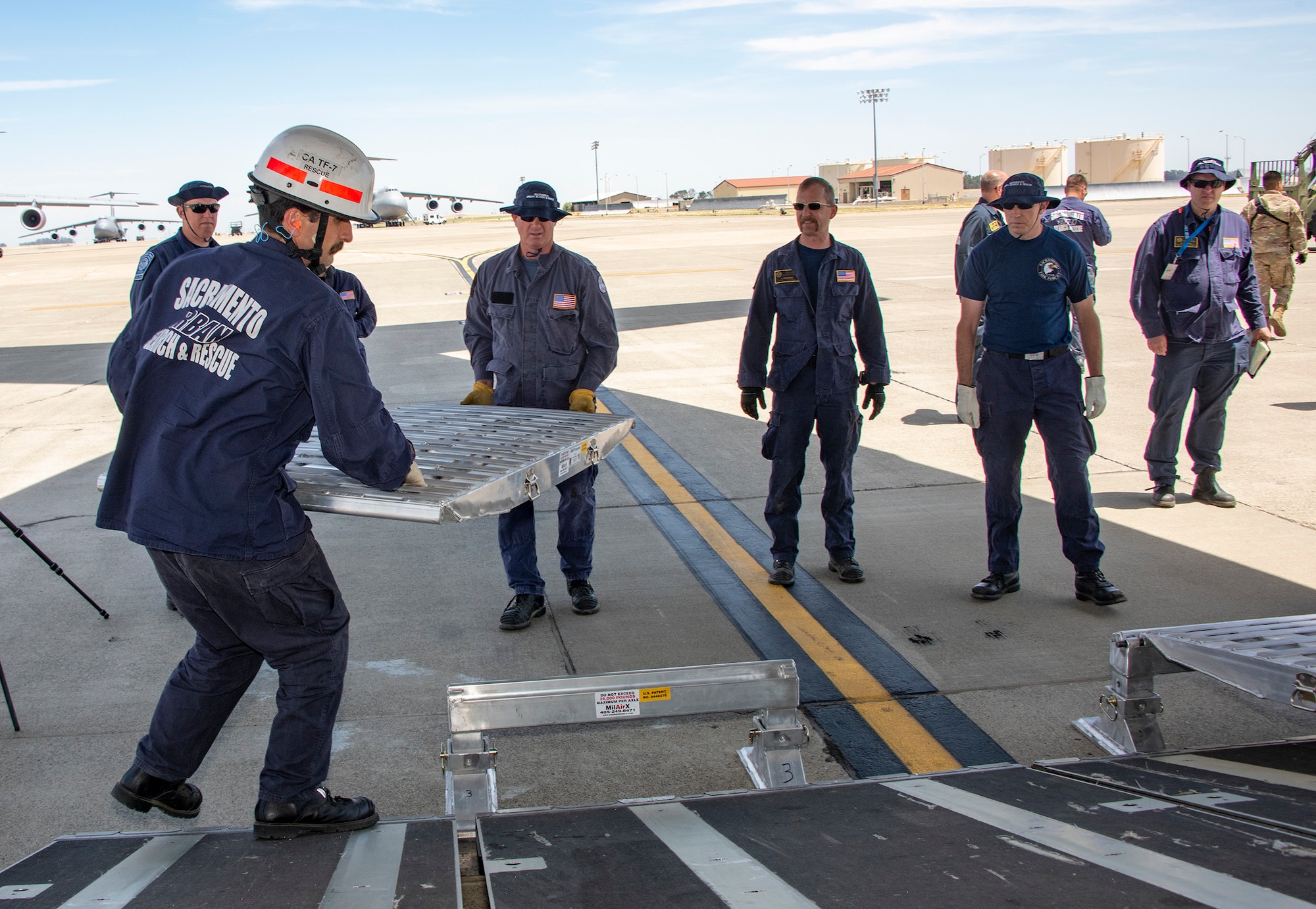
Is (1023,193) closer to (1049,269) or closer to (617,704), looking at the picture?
(1049,269)

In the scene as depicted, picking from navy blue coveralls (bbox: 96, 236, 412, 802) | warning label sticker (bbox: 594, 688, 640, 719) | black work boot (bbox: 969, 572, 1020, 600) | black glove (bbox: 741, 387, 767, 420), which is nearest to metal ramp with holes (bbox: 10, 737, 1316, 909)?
warning label sticker (bbox: 594, 688, 640, 719)

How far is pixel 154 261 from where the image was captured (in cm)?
507

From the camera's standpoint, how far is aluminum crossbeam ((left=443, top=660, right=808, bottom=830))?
3092 millimetres

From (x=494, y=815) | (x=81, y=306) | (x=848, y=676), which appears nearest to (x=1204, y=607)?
(x=848, y=676)

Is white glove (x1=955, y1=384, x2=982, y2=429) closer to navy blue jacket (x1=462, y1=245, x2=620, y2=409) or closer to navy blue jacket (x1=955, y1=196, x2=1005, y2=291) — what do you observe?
navy blue jacket (x1=462, y1=245, x2=620, y2=409)

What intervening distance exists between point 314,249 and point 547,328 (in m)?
2.18

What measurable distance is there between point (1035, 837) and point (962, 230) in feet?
21.4

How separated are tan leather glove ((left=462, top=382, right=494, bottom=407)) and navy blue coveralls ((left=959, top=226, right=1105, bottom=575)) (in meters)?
2.47

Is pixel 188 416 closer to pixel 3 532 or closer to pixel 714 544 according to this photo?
pixel 714 544

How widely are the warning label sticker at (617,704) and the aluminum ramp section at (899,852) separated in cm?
32

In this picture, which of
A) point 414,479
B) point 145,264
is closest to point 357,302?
point 145,264

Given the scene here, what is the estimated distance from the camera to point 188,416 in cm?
270

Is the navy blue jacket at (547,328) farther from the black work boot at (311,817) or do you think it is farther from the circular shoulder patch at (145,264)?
the black work boot at (311,817)

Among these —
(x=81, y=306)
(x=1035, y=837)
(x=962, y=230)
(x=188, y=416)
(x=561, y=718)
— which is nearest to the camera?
(x=1035, y=837)
